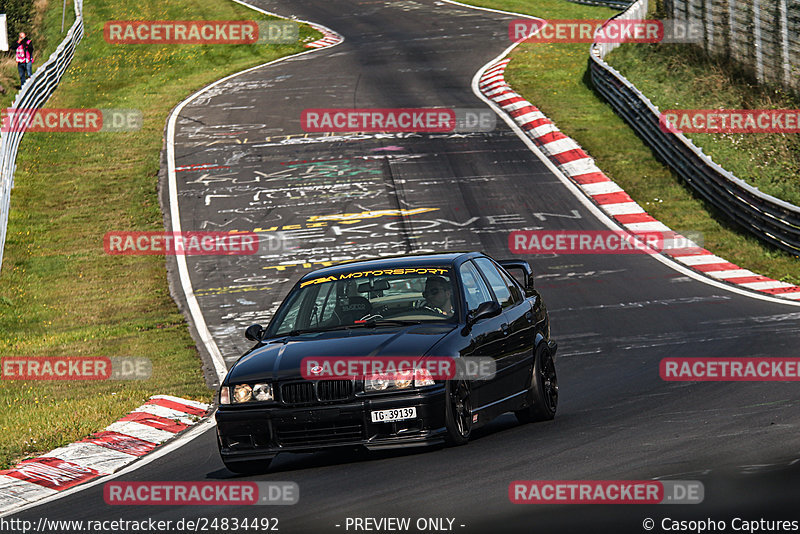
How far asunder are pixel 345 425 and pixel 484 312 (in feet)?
5.03

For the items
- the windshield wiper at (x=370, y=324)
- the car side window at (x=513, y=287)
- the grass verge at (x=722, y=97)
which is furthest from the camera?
the grass verge at (x=722, y=97)

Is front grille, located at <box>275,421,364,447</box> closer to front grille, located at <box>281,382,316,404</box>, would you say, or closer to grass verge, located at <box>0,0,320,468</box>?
front grille, located at <box>281,382,316,404</box>

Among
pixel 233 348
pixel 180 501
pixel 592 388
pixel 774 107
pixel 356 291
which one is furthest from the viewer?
pixel 774 107

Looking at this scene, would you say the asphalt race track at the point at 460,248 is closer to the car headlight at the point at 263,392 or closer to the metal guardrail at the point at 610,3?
the car headlight at the point at 263,392

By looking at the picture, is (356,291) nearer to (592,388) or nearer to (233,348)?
(592,388)

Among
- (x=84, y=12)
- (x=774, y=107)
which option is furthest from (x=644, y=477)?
(x=84, y=12)

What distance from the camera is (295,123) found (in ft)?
101

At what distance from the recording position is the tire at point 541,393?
32.0 ft

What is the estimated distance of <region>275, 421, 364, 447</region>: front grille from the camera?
818 cm

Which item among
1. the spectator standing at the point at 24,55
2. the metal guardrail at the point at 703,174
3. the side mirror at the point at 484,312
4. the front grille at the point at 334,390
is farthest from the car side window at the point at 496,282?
the spectator standing at the point at 24,55

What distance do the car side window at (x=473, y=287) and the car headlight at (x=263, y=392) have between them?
70.7 inches

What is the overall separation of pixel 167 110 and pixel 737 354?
2439 centimetres

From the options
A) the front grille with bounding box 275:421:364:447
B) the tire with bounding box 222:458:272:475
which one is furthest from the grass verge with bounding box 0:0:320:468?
the front grille with bounding box 275:421:364:447

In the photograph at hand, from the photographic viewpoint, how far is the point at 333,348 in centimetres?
843
